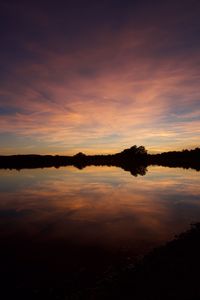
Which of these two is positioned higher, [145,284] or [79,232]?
[145,284]

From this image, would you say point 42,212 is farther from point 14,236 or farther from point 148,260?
point 148,260

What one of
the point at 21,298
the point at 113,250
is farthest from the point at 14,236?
the point at 21,298

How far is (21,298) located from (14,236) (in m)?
9.45

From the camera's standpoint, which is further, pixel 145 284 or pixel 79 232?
pixel 79 232

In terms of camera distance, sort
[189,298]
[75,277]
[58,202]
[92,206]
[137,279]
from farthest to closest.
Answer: [58,202] → [92,206] → [75,277] → [137,279] → [189,298]

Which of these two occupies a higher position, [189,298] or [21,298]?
[189,298]

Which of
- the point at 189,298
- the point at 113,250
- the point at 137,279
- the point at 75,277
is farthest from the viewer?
the point at 113,250

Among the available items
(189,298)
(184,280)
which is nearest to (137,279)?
(184,280)

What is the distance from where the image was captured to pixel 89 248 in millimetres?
17969

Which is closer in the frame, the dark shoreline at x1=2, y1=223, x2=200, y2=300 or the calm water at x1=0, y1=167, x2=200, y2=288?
the dark shoreline at x1=2, y1=223, x2=200, y2=300

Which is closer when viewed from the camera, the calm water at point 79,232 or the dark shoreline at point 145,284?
the dark shoreline at point 145,284

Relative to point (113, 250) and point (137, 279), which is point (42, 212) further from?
point (137, 279)

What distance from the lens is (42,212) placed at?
2995cm

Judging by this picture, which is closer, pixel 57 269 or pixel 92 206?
pixel 57 269
